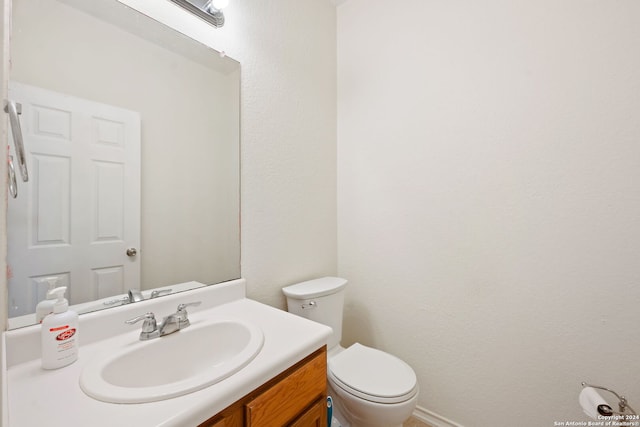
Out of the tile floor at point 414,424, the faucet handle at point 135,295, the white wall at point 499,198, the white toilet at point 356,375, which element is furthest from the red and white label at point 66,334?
the tile floor at point 414,424

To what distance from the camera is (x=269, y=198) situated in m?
1.36

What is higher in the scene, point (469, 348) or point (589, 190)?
point (589, 190)

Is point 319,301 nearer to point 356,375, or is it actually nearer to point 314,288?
point 314,288

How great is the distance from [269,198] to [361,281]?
822mm

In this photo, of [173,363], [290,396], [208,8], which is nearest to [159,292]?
[173,363]

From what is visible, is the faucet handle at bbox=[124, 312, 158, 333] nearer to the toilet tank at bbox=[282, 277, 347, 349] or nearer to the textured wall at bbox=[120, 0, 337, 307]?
the textured wall at bbox=[120, 0, 337, 307]

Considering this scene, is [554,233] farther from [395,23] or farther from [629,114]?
[395,23]

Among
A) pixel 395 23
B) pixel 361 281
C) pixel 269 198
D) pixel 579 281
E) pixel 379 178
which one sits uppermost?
pixel 395 23

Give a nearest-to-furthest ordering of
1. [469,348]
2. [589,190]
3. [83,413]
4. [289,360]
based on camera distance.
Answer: [83,413] < [289,360] < [589,190] < [469,348]

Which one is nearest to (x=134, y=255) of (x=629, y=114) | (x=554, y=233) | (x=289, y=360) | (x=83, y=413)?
(x=83, y=413)

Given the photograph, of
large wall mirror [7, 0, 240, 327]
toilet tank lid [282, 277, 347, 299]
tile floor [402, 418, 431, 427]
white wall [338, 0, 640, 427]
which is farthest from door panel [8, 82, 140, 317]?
tile floor [402, 418, 431, 427]

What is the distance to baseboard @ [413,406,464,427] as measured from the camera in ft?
4.52

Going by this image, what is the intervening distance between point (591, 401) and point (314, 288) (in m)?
1.16

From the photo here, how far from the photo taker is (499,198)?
1.24 meters
